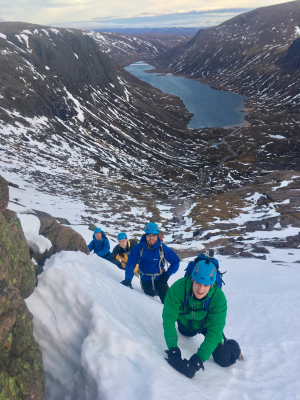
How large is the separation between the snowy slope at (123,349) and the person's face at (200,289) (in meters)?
1.27

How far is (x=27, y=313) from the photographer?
450cm

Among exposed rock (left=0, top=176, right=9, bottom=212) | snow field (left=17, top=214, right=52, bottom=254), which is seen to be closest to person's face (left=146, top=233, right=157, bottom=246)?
snow field (left=17, top=214, right=52, bottom=254)

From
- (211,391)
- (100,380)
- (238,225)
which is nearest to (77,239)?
(100,380)

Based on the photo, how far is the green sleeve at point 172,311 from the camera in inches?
194

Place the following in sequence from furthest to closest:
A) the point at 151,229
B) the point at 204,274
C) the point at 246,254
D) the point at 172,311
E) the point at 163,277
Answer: the point at 246,254 → the point at 163,277 → the point at 151,229 → the point at 172,311 → the point at 204,274

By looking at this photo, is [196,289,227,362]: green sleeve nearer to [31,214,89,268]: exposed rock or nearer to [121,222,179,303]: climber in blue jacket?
[121,222,179,303]: climber in blue jacket

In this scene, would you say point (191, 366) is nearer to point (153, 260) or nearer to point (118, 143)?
point (153, 260)

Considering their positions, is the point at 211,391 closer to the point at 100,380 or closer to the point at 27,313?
the point at 100,380

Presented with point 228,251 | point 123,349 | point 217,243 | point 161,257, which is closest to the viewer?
point 123,349

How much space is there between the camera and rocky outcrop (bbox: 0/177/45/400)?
385 centimetres

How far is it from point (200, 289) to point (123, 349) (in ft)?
5.16

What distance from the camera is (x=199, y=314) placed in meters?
5.15

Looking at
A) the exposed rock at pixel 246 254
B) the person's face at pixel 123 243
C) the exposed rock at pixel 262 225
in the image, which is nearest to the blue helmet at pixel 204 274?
the person's face at pixel 123 243

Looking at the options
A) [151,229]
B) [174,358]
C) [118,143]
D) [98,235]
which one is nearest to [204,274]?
[174,358]
